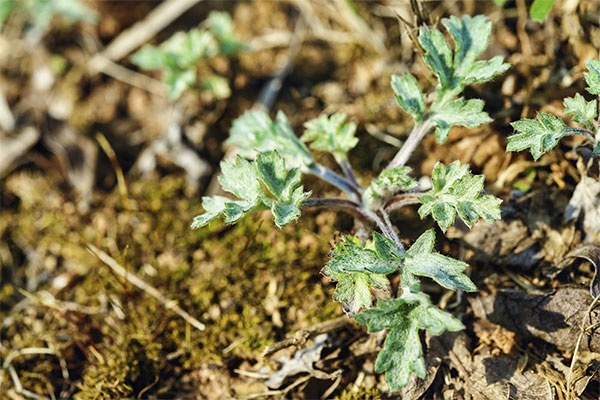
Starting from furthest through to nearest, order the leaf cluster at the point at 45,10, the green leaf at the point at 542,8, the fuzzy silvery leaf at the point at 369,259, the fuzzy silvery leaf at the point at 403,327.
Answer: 1. the leaf cluster at the point at 45,10
2. the green leaf at the point at 542,8
3. the fuzzy silvery leaf at the point at 369,259
4. the fuzzy silvery leaf at the point at 403,327

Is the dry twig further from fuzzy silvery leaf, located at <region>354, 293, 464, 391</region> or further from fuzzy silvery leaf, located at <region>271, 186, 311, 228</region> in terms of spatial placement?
fuzzy silvery leaf, located at <region>354, 293, 464, 391</region>

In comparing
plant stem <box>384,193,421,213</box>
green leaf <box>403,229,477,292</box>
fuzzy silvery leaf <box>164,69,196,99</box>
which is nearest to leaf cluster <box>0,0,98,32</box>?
fuzzy silvery leaf <box>164,69,196,99</box>

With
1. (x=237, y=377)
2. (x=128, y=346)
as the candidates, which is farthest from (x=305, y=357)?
(x=128, y=346)

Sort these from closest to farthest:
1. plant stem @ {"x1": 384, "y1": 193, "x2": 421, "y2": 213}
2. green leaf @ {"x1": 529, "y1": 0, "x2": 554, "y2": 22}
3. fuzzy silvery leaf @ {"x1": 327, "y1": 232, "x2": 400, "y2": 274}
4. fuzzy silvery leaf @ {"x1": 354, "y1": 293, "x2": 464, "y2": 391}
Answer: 1. fuzzy silvery leaf @ {"x1": 354, "y1": 293, "x2": 464, "y2": 391}
2. fuzzy silvery leaf @ {"x1": 327, "y1": 232, "x2": 400, "y2": 274}
3. plant stem @ {"x1": 384, "y1": 193, "x2": 421, "y2": 213}
4. green leaf @ {"x1": 529, "y1": 0, "x2": 554, "y2": 22}

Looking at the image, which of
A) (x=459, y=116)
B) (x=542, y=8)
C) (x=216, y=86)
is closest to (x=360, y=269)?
(x=459, y=116)

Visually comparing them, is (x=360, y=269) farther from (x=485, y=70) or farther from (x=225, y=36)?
(x=225, y=36)

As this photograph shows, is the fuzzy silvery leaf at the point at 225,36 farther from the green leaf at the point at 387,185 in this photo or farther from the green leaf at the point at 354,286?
the green leaf at the point at 354,286

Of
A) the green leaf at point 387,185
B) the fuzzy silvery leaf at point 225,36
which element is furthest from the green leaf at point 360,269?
the fuzzy silvery leaf at point 225,36

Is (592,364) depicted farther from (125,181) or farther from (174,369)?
(125,181)
